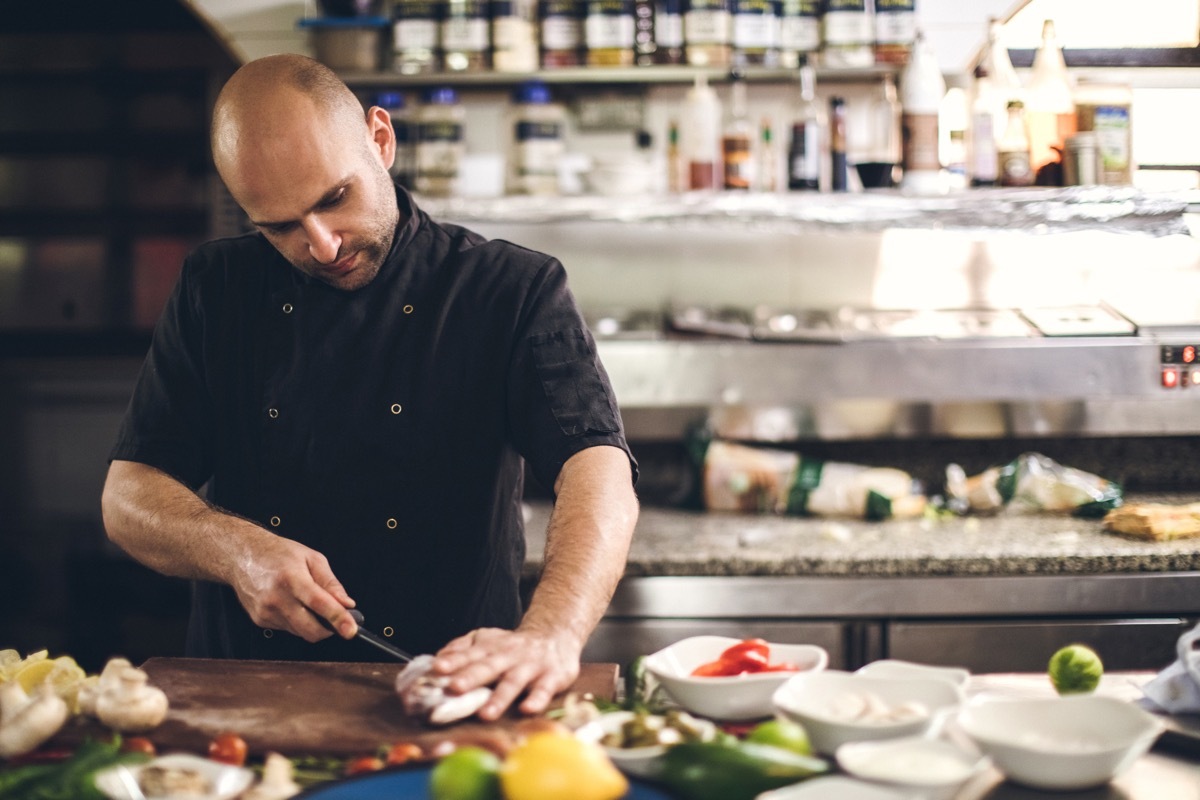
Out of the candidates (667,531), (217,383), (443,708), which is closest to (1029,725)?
(443,708)

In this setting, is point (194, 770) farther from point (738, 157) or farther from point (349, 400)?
point (738, 157)

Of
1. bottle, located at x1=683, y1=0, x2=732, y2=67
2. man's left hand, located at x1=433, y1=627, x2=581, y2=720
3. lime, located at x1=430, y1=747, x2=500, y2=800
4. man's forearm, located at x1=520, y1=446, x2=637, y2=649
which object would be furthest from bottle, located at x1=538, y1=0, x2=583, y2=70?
lime, located at x1=430, y1=747, x2=500, y2=800

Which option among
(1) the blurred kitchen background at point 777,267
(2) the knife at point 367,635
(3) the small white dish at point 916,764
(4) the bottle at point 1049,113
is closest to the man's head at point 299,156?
(2) the knife at point 367,635

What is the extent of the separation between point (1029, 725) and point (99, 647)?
10.2 feet

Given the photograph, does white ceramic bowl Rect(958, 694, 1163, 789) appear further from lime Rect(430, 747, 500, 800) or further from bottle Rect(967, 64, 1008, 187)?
bottle Rect(967, 64, 1008, 187)

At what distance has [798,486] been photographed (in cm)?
281

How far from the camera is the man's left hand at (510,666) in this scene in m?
1.20

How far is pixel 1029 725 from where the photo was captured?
1.12 metres

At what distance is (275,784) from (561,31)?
7.39ft

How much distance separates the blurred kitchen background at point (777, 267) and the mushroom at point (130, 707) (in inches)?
68.0

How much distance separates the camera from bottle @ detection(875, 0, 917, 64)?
2.81 m

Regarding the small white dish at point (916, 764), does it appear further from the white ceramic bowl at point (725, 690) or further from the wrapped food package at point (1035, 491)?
the wrapped food package at point (1035, 491)

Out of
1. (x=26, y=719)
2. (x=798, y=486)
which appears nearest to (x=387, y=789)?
(x=26, y=719)

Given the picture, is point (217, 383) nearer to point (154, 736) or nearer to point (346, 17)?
point (154, 736)
